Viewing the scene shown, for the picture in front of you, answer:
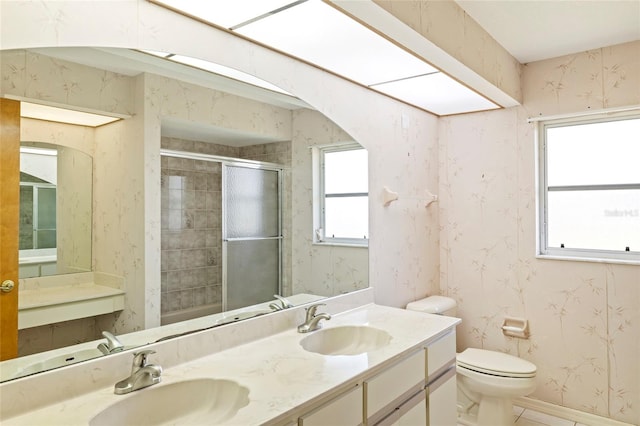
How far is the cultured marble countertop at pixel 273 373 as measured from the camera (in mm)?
1161

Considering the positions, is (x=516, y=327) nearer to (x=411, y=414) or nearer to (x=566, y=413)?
(x=566, y=413)

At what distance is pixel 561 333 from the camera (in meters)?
2.90

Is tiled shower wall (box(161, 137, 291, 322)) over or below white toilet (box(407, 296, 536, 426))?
over

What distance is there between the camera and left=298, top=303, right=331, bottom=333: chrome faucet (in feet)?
6.45

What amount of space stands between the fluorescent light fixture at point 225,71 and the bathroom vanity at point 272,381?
108cm

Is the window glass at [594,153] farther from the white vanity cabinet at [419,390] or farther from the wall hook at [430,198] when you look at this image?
the white vanity cabinet at [419,390]

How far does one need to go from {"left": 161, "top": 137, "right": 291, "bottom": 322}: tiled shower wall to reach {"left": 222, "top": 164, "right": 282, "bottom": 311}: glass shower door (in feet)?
0.17

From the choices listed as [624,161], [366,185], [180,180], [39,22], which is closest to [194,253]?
[180,180]

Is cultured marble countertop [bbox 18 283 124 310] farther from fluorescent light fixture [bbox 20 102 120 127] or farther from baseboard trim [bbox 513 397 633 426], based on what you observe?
baseboard trim [bbox 513 397 633 426]

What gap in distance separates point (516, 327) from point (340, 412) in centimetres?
218

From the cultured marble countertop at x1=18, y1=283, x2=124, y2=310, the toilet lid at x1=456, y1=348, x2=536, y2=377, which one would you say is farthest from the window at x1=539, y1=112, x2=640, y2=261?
the cultured marble countertop at x1=18, y1=283, x2=124, y2=310

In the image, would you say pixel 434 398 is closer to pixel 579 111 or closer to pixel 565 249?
pixel 565 249

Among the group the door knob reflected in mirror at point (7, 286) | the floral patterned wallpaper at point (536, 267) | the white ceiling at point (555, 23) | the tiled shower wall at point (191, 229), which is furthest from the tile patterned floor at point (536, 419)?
Answer: the door knob reflected in mirror at point (7, 286)

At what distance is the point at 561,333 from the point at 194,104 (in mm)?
2852
